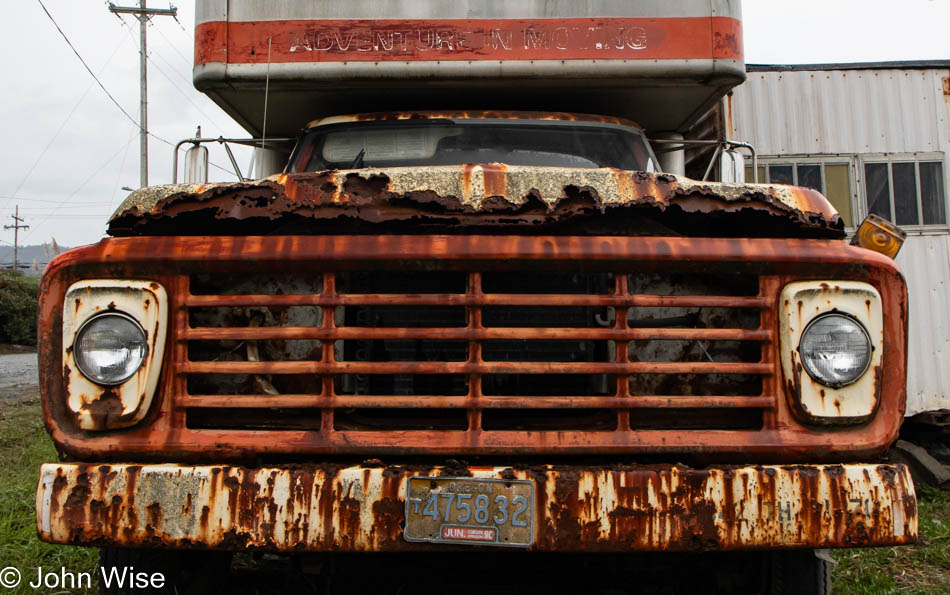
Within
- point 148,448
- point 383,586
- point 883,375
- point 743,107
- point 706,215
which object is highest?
point 743,107

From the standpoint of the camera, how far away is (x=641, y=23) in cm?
327

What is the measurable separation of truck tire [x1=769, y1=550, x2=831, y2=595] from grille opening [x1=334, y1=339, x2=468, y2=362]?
118 cm

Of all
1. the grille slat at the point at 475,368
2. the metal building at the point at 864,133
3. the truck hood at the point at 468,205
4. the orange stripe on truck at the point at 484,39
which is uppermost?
the metal building at the point at 864,133

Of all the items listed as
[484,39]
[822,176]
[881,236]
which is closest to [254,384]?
[484,39]

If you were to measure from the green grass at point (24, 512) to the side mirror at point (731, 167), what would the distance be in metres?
3.47

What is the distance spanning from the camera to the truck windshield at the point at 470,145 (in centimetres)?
325

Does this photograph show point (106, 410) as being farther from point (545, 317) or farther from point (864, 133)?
point (864, 133)

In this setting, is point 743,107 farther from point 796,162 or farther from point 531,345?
point 531,345

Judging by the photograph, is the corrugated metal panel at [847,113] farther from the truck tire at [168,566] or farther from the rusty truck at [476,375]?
the truck tire at [168,566]

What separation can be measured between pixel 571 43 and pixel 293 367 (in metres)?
2.10

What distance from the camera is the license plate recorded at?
1.79 metres

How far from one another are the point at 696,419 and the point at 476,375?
682 millimetres

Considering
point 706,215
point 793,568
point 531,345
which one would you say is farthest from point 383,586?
point 706,215

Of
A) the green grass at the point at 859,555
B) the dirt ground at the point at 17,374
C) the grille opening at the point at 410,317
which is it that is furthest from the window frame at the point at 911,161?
the dirt ground at the point at 17,374
